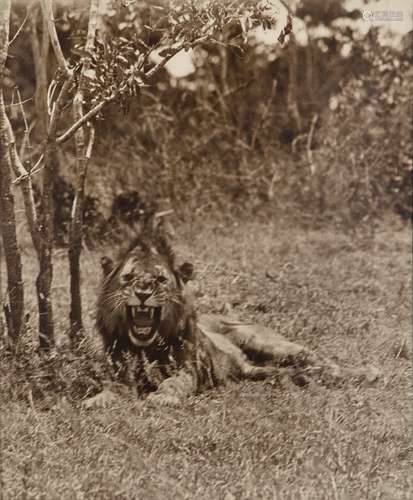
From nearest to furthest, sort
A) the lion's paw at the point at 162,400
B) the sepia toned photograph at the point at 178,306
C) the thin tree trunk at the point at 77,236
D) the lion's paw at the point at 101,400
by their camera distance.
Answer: the sepia toned photograph at the point at 178,306, the lion's paw at the point at 101,400, the lion's paw at the point at 162,400, the thin tree trunk at the point at 77,236

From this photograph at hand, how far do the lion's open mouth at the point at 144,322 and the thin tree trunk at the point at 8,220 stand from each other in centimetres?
74

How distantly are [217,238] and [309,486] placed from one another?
523cm

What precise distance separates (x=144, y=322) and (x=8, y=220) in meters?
1.08

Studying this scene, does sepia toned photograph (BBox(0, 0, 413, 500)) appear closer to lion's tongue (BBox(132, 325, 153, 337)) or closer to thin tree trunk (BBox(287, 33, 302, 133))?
lion's tongue (BBox(132, 325, 153, 337))

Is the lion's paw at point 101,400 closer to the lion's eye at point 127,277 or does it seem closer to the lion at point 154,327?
the lion at point 154,327

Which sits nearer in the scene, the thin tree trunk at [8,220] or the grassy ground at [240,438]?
the grassy ground at [240,438]

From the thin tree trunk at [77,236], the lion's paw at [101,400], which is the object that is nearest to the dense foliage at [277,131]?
the thin tree trunk at [77,236]

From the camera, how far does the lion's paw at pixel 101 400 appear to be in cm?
428

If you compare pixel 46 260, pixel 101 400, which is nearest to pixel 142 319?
pixel 101 400

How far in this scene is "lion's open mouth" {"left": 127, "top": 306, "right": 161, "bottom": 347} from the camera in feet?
15.1

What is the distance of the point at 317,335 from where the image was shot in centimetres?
579

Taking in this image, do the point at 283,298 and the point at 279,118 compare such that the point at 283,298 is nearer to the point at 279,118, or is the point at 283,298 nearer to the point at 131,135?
the point at 131,135

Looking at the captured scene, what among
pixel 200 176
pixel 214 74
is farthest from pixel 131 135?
pixel 214 74

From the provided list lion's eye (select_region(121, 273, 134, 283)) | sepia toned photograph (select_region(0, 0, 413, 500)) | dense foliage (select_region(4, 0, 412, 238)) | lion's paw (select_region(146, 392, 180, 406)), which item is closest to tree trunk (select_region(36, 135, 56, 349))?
sepia toned photograph (select_region(0, 0, 413, 500))
